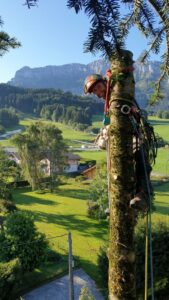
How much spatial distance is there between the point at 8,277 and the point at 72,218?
23.1 m

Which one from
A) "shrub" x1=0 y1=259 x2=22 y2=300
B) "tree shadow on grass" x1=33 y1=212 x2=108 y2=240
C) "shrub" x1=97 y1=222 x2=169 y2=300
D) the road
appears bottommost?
the road

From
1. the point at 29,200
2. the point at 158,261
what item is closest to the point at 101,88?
the point at 158,261

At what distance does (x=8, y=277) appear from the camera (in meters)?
22.6

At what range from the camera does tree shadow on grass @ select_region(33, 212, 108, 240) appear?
39406 mm

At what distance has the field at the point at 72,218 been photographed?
29969mm

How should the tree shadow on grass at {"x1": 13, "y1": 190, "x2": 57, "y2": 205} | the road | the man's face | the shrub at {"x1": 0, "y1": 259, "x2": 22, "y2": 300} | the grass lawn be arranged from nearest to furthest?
the man's face → the shrub at {"x1": 0, "y1": 259, "x2": 22, "y2": 300} → the road → the grass lawn → the tree shadow on grass at {"x1": 13, "y1": 190, "x2": 57, "y2": 205}

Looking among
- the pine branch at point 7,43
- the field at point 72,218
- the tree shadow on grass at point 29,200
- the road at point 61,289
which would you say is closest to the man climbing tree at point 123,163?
the pine branch at point 7,43

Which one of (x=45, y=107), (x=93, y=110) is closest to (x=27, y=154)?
(x=93, y=110)

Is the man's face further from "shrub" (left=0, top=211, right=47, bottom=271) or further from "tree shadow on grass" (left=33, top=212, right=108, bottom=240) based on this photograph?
"tree shadow on grass" (left=33, top=212, right=108, bottom=240)

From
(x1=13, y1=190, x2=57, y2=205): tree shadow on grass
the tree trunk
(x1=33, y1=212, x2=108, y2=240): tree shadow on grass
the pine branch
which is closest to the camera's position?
the tree trunk

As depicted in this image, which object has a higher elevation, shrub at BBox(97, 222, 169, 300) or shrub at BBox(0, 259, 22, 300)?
shrub at BBox(97, 222, 169, 300)

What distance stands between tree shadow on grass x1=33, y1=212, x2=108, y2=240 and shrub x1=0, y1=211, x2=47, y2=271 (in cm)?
1122

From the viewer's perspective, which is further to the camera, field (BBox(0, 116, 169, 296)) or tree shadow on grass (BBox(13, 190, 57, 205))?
tree shadow on grass (BBox(13, 190, 57, 205))

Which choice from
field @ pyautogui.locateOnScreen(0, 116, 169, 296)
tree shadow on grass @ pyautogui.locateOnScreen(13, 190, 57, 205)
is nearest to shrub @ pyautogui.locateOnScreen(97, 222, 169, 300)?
field @ pyautogui.locateOnScreen(0, 116, 169, 296)
